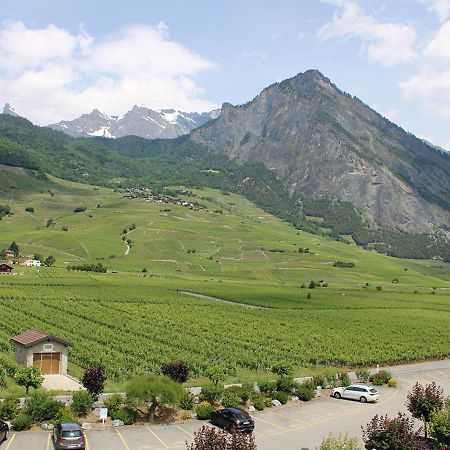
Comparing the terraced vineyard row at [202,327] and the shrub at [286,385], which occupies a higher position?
the shrub at [286,385]

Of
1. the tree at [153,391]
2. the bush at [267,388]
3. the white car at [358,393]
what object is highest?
the tree at [153,391]

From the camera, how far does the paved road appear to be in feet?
113

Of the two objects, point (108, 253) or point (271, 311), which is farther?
point (108, 253)

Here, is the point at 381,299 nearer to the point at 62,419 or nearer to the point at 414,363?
the point at 414,363

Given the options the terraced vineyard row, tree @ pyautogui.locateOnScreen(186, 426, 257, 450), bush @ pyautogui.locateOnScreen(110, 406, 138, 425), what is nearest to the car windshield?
bush @ pyautogui.locateOnScreen(110, 406, 138, 425)

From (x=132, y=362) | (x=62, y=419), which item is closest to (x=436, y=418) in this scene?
(x=62, y=419)

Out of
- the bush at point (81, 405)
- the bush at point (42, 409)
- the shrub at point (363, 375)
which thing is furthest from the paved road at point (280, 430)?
the shrub at point (363, 375)

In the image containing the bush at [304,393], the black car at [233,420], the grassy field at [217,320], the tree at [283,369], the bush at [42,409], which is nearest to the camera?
the black car at [233,420]

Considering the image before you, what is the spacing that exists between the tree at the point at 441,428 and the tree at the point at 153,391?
17353 mm

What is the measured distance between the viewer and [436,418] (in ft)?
93.1

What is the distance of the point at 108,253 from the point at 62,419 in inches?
6322

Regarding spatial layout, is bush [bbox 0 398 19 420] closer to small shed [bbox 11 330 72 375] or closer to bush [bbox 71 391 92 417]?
bush [bbox 71 391 92 417]

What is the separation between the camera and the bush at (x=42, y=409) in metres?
37.2

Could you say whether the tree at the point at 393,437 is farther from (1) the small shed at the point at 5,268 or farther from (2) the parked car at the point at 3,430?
(1) the small shed at the point at 5,268
